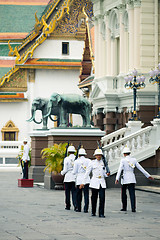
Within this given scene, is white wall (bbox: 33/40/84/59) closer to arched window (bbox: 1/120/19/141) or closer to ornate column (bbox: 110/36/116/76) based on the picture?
arched window (bbox: 1/120/19/141)

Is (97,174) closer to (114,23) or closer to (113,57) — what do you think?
(113,57)

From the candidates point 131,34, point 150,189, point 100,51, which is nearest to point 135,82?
point 131,34

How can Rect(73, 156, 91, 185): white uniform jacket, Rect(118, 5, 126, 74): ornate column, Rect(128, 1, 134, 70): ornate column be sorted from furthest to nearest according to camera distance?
Rect(118, 5, 126, 74): ornate column
Rect(128, 1, 134, 70): ornate column
Rect(73, 156, 91, 185): white uniform jacket

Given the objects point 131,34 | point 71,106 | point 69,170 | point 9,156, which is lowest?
point 9,156

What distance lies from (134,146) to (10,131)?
98.0 feet

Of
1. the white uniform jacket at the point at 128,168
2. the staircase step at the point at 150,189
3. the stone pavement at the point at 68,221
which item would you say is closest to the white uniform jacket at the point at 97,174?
the stone pavement at the point at 68,221

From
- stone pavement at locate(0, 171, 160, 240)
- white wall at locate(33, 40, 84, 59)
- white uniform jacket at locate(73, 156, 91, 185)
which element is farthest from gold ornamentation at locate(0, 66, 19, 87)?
white uniform jacket at locate(73, 156, 91, 185)

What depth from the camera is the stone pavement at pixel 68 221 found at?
48.2 ft

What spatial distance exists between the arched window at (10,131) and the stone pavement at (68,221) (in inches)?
1335

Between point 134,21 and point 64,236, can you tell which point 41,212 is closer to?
point 64,236

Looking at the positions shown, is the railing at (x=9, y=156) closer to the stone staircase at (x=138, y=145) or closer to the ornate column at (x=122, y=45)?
the ornate column at (x=122, y=45)

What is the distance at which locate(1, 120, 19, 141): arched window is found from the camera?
2276 inches

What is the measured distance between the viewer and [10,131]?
57.9 meters

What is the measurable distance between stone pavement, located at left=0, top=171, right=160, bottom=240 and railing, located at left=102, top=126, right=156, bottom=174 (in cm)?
453
